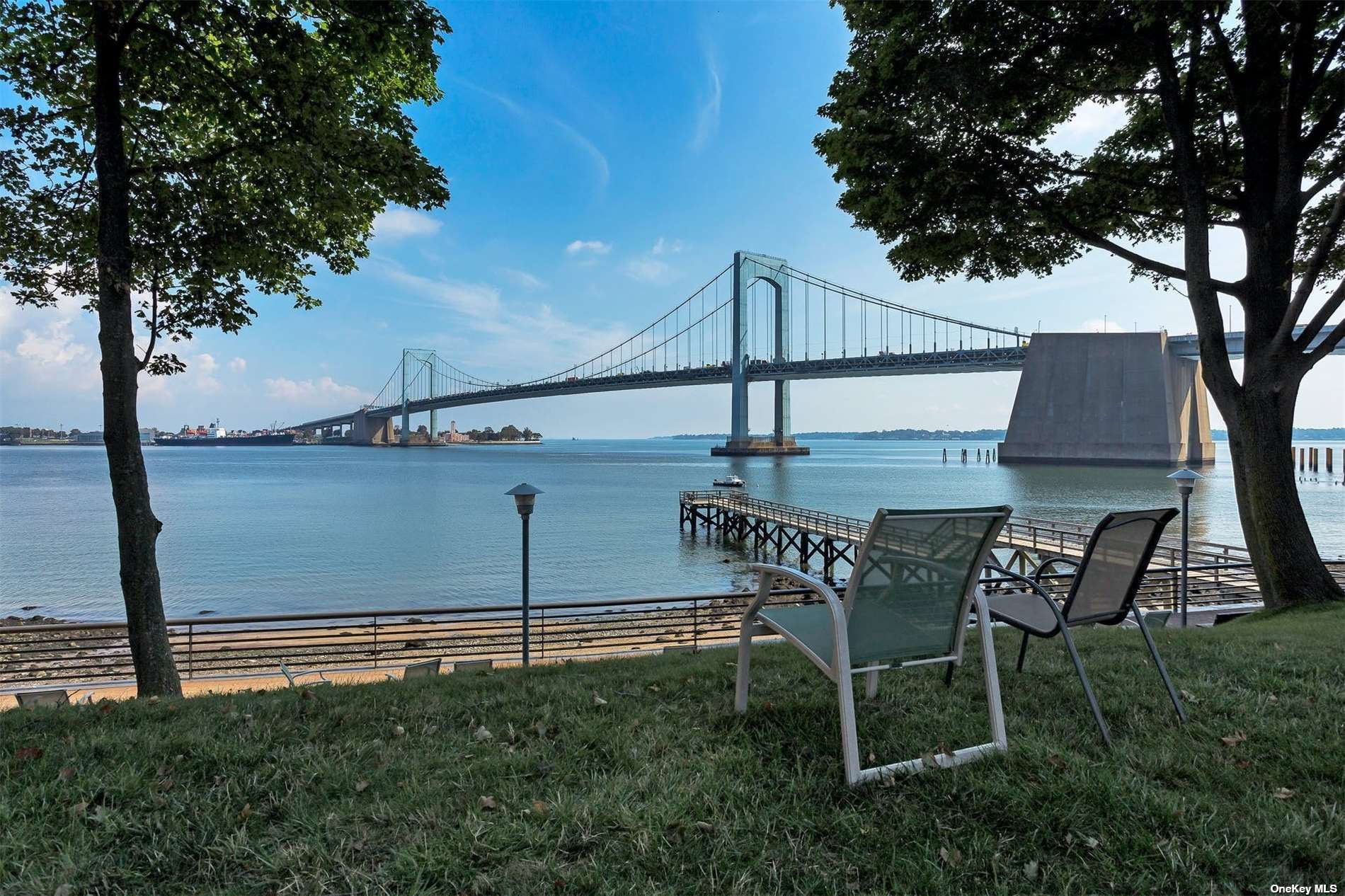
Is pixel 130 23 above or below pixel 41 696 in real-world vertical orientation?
above

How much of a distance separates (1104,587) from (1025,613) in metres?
0.32

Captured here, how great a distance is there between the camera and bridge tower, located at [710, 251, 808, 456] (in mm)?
62875

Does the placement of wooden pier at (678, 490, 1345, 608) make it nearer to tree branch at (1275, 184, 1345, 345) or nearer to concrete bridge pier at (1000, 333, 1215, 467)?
tree branch at (1275, 184, 1345, 345)

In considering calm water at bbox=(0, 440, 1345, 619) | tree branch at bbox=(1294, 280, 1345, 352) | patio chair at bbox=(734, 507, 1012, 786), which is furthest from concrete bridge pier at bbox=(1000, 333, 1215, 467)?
patio chair at bbox=(734, 507, 1012, 786)

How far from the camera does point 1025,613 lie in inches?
101

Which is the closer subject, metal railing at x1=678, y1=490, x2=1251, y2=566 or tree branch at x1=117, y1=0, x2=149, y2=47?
tree branch at x1=117, y1=0, x2=149, y2=47

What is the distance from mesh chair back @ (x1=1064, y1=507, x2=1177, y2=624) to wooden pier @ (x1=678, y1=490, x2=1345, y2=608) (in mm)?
530

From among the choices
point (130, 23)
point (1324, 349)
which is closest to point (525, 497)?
point (130, 23)

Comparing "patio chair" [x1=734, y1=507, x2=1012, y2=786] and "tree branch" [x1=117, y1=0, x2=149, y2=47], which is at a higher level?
"tree branch" [x1=117, y1=0, x2=149, y2=47]

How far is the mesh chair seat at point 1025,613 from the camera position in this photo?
2.39 metres

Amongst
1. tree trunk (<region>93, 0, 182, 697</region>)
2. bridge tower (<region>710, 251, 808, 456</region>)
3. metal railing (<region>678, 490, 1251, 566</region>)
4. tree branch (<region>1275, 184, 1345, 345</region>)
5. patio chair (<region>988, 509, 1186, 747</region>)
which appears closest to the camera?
patio chair (<region>988, 509, 1186, 747</region>)

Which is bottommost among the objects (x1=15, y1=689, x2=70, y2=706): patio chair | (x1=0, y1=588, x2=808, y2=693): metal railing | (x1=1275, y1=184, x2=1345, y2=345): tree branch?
(x1=0, y1=588, x2=808, y2=693): metal railing

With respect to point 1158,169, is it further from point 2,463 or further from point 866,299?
point 2,463

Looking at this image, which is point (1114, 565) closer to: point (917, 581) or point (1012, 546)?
point (917, 581)
